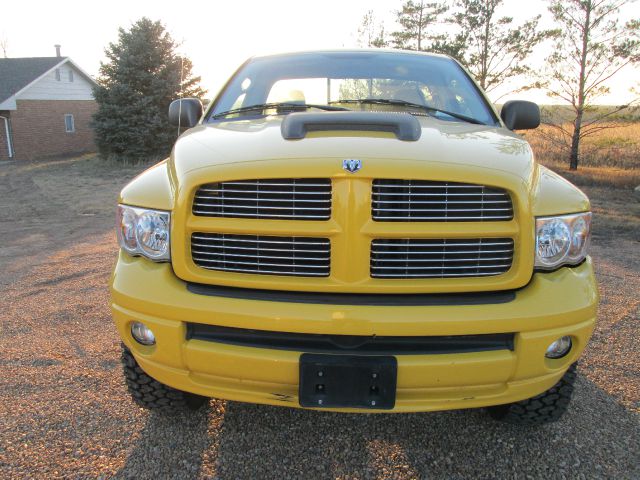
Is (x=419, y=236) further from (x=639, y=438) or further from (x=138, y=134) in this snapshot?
(x=138, y=134)

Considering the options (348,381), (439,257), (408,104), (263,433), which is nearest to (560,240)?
(439,257)

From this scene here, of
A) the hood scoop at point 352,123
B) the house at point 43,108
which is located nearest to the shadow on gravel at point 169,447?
the hood scoop at point 352,123

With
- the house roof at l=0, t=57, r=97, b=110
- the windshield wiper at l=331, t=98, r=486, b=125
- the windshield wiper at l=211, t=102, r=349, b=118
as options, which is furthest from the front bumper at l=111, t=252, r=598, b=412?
the house roof at l=0, t=57, r=97, b=110

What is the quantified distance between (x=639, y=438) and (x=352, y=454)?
1.41 meters

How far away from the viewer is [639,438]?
7.82 feet

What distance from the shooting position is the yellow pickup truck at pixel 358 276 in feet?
5.86

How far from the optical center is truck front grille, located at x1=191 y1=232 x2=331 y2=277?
1856 mm

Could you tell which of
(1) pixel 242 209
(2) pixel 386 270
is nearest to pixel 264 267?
(1) pixel 242 209

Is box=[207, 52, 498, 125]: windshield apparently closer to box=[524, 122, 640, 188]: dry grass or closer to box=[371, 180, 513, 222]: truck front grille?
box=[371, 180, 513, 222]: truck front grille

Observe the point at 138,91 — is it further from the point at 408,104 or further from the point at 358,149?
the point at 358,149

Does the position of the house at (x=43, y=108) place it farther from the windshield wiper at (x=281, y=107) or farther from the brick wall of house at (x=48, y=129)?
the windshield wiper at (x=281, y=107)

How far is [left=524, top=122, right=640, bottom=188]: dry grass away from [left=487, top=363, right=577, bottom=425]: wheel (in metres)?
14.4

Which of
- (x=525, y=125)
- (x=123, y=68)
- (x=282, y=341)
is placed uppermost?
(x=123, y=68)

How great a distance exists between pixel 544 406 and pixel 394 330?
3.49 ft
